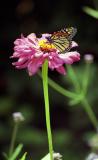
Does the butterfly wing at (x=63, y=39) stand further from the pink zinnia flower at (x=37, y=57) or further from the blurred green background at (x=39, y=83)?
the blurred green background at (x=39, y=83)

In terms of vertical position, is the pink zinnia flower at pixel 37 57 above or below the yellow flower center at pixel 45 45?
below

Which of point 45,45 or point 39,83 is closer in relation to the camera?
point 45,45

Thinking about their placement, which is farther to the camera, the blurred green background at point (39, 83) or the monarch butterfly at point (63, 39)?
the blurred green background at point (39, 83)

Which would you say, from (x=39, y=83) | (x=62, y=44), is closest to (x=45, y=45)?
(x=62, y=44)

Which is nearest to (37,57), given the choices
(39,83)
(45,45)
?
(45,45)

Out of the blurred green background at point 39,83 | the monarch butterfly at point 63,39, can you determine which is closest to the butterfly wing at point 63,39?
the monarch butterfly at point 63,39

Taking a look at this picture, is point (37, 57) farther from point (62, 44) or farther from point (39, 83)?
point (39, 83)

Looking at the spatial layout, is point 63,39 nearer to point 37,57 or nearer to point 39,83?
point 37,57

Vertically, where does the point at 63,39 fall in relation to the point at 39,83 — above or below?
below
